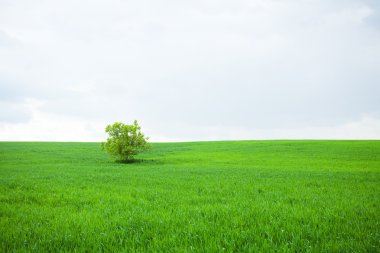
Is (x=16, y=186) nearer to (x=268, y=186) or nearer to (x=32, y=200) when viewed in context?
(x=32, y=200)

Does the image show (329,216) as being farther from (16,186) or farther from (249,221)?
(16,186)

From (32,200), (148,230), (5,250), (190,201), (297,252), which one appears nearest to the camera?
(297,252)

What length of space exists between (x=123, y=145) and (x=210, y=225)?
1325 inches

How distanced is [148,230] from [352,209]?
624cm

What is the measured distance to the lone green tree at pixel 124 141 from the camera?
38.4 m

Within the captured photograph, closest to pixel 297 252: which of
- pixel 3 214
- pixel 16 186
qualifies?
pixel 3 214

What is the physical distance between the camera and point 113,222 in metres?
6.90

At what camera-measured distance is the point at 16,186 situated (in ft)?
45.4

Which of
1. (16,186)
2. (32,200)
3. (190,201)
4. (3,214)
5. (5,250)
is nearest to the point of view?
(5,250)

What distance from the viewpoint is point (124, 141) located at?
38.6 metres

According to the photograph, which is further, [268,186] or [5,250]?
[268,186]

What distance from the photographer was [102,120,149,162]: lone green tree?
38375 mm

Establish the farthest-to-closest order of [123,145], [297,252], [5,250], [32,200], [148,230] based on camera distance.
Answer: [123,145] → [32,200] → [148,230] → [5,250] → [297,252]

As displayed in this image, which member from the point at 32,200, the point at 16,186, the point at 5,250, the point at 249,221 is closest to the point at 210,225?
the point at 249,221
